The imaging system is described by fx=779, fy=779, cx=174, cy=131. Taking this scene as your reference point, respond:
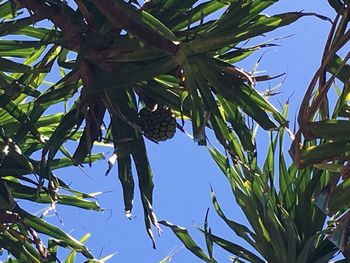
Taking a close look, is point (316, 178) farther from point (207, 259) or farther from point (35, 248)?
point (35, 248)

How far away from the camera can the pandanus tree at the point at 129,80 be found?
2547 millimetres

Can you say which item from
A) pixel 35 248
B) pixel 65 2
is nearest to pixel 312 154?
pixel 65 2

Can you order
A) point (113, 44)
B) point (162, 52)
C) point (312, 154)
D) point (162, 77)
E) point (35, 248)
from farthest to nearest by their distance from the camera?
point (35, 248) → point (162, 77) → point (113, 44) → point (162, 52) → point (312, 154)

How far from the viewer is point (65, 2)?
8.75 ft

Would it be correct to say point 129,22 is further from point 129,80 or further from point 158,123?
point 158,123

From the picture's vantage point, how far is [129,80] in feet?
8.47

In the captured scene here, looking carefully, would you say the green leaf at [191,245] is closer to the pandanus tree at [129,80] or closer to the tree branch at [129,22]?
the pandanus tree at [129,80]

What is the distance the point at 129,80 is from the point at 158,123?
15.5 inches

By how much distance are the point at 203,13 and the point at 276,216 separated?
84cm

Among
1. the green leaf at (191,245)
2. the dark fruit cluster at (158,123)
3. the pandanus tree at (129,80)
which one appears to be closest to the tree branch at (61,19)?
the pandanus tree at (129,80)

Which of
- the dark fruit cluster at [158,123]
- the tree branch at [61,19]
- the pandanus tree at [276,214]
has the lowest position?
the pandanus tree at [276,214]

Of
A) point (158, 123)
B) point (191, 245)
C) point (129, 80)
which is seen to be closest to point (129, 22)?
point (129, 80)

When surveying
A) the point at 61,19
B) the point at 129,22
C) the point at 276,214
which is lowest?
the point at 276,214

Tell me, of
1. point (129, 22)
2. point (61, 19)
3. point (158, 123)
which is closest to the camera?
point (129, 22)
